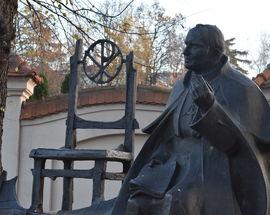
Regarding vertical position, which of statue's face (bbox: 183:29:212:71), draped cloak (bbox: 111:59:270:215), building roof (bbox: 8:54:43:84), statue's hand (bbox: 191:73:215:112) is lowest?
Result: draped cloak (bbox: 111:59:270:215)

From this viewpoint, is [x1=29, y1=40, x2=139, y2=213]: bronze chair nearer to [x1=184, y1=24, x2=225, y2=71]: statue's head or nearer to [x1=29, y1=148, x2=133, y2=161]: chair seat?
[x1=29, y1=148, x2=133, y2=161]: chair seat

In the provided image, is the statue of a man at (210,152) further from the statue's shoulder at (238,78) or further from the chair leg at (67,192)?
the chair leg at (67,192)

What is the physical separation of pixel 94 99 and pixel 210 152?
23.9 feet

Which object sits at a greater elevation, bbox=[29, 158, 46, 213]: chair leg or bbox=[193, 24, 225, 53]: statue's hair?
bbox=[193, 24, 225, 53]: statue's hair

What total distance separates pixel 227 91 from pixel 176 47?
91.3ft

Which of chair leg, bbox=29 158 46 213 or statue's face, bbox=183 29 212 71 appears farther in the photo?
chair leg, bbox=29 158 46 213

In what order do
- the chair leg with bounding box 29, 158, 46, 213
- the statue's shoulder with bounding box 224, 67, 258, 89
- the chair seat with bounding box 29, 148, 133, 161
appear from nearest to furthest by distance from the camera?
the statue's shoulder with bounding box 224, 67, 258, 89 → the chair seat with bounding box 29, 148, 133, 161 → the chair leg with bounding box 29, 158, 46, 213

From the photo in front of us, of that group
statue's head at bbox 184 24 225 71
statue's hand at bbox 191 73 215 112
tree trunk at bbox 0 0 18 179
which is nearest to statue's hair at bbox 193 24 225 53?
statue's head at bbox 184 24 225 71

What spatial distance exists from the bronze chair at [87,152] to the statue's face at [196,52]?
9.27 ft

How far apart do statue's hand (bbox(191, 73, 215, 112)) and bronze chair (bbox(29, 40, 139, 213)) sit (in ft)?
10.2

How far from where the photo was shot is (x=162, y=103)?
35.5ft

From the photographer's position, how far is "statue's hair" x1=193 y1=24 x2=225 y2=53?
3.80m

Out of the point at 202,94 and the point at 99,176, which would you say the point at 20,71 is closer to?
the point at 99,176

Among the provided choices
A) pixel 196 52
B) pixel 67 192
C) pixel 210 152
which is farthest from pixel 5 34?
pixel 210 152
